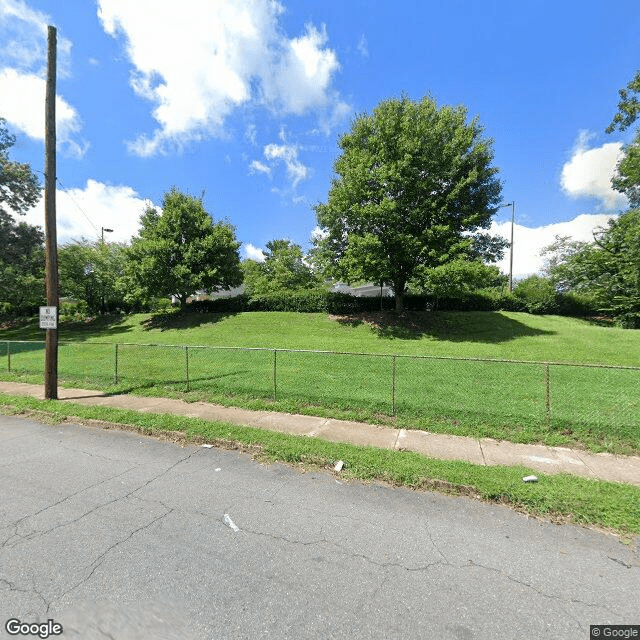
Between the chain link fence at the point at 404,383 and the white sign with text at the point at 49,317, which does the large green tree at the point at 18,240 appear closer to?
the chain link fence at the point at 404,383

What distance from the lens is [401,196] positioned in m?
18.9

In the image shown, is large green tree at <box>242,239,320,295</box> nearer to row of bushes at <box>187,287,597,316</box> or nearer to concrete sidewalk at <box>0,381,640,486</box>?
row of bushes at <box>187,287,597,316</box>

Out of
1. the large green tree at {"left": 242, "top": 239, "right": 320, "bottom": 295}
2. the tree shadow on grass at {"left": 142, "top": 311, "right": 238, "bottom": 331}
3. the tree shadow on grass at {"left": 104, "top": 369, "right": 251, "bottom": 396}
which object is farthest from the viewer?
the large green tree at {"left": 242, "top": 239, "right": 320, "bottom": 295}

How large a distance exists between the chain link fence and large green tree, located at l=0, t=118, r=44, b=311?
1342 centimetres

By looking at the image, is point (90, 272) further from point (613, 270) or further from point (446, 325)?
point (613, 270)

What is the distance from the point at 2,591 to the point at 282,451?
3.04 metres

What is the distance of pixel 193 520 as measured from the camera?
3355 millimetres

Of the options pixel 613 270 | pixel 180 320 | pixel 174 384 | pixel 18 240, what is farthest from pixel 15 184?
pixel 613 270

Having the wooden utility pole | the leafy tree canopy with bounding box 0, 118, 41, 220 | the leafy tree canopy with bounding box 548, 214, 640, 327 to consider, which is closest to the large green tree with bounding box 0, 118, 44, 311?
the leafy tree canopy with bounding box 0, 118, 41, 220

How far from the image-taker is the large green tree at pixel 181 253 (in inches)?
887

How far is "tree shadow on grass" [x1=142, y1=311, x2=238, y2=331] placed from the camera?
23297 millimetres

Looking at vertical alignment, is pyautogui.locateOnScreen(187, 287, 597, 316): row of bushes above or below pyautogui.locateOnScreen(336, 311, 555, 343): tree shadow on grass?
above

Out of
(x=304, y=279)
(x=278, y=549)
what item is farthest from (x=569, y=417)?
(x=304, y=279)

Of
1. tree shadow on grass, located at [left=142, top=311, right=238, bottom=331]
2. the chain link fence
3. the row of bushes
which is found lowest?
the chain link fence
